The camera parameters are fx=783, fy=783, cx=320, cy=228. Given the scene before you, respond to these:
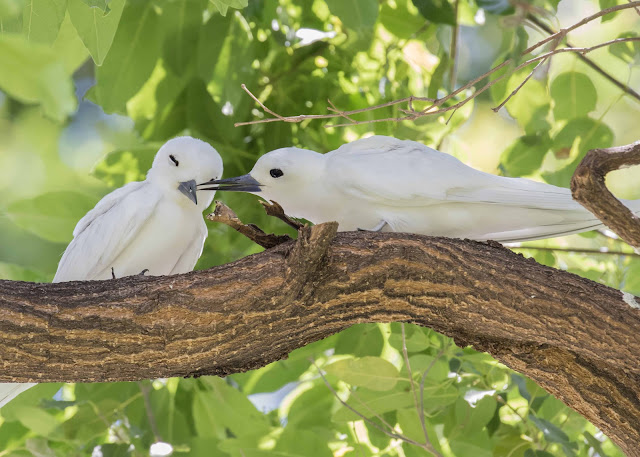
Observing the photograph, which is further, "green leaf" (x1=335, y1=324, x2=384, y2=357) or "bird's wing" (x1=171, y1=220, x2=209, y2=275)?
"green leaf" (x1=335, y1=324, x2=384, y2=357)

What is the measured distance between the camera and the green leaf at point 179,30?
5.23 meters

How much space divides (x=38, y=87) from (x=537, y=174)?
4.57m

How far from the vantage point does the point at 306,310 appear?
10.6 feet

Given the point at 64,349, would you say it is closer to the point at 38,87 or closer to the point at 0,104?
the point at 38,87

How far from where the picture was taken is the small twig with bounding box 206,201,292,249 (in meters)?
3.29

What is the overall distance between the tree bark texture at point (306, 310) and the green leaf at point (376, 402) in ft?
4.35

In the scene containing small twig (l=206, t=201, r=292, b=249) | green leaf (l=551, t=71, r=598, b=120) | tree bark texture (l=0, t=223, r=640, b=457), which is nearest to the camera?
tree bark texture (l=0, t=223, r=640, b=457)

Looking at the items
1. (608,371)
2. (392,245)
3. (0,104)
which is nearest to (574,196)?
(392,245)

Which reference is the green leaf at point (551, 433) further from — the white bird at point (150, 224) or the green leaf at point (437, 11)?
the green leaf at point (437, 11)

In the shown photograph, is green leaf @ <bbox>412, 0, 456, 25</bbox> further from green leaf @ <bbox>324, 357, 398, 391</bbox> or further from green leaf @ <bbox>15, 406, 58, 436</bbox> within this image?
green leaf @ <bbox>15, 406, 58, 436</bbox>

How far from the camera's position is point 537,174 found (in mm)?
5473

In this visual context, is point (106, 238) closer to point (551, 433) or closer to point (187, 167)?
point (187, 167)

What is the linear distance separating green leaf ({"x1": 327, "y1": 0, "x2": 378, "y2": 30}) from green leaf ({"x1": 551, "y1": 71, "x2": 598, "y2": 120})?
1375 mm

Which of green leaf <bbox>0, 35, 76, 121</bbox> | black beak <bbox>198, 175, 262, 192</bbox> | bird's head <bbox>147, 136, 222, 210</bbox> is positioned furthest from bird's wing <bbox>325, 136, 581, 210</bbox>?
green leaf <bbox>0, 35, 76, 121</bbox>
